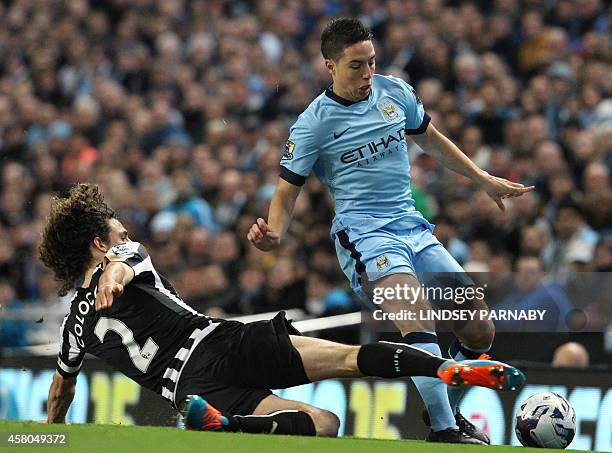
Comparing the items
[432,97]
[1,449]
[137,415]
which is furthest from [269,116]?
[1,449]

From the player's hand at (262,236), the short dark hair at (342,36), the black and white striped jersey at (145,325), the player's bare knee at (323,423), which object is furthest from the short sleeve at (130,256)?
the short dark hair at (342,36)

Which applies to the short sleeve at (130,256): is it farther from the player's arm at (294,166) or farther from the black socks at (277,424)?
the black socks at (277,424)

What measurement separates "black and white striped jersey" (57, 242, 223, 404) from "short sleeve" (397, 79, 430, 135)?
1674 mm

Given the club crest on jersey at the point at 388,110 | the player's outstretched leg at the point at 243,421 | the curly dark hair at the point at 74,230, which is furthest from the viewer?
the club crest on jersey at the point at 388,110

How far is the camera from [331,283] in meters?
10.8

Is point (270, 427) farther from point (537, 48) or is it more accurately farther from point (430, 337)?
point (537, 48)

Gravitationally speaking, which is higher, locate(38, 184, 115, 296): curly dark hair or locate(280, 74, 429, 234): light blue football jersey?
locate(280, 74, 429, 234): light blue football jersey

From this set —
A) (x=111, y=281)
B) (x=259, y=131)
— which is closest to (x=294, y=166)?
(x=111, y=281)

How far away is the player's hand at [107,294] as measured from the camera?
580 centimetres

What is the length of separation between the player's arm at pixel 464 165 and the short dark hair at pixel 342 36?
30.8 inches

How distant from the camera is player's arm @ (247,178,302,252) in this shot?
655 cm

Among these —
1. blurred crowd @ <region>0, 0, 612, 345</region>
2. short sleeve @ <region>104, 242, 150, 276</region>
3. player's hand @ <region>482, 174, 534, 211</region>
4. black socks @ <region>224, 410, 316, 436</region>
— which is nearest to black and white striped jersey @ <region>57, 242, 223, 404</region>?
short sleeve @ <region>104, 242, 150, 276</region>

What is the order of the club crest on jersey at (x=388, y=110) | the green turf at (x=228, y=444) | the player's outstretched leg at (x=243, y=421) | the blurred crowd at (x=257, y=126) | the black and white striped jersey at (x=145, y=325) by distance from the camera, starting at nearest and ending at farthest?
1. the green turf at (x=228, y=444)
2. the player's outstretched leg at (x=243, y=421)
3. the black and white striped jersey at (x=145, y=325)
4. the club crest on jersey at (x=388, y=110)
5. the blurred crowd at (x=257, y=126)

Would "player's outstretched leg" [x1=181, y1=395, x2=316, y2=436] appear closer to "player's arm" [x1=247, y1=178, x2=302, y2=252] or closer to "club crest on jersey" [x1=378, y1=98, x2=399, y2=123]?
"player's arm" [x1=247, y1=178, x2=302, y2=252]
